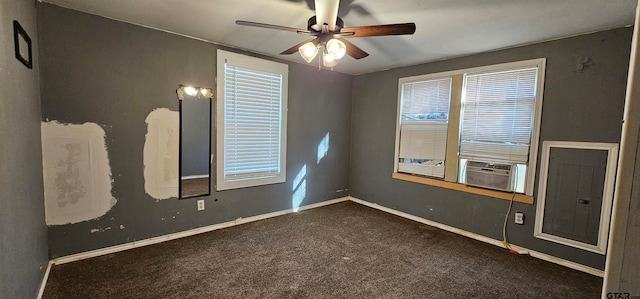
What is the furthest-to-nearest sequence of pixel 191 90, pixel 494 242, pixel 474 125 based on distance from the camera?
pixel 474 125
pixel 494 242
pixel 191 90

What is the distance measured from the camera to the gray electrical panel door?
255cm

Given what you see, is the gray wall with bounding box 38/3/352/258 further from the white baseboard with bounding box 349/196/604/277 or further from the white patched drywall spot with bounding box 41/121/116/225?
the white baseboard with bounding box 349/196/604/277

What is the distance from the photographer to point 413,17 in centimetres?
235

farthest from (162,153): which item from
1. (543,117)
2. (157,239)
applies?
(543,117)

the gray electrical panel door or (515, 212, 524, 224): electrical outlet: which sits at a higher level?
the gray electrical panel door

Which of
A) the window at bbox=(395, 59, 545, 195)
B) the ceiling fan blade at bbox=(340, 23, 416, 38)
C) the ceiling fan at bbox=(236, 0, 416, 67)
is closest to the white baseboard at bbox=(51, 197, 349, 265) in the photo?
the window at bbox=(395, 59, 545, 195)

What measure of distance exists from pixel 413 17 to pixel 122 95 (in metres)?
2.89

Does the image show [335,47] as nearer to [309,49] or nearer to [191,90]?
[309,49]

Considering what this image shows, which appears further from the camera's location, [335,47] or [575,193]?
[575,193]

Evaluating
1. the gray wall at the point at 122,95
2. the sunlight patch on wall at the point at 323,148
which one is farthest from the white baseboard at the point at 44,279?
the sunlight patch on wall at the point at 323,148

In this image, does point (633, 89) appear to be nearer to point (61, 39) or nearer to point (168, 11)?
point (168, 11)

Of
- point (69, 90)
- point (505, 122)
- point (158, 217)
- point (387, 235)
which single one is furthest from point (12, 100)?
point (505, 122)

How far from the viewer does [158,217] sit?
9.76 ft

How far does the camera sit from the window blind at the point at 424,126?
3684mm
